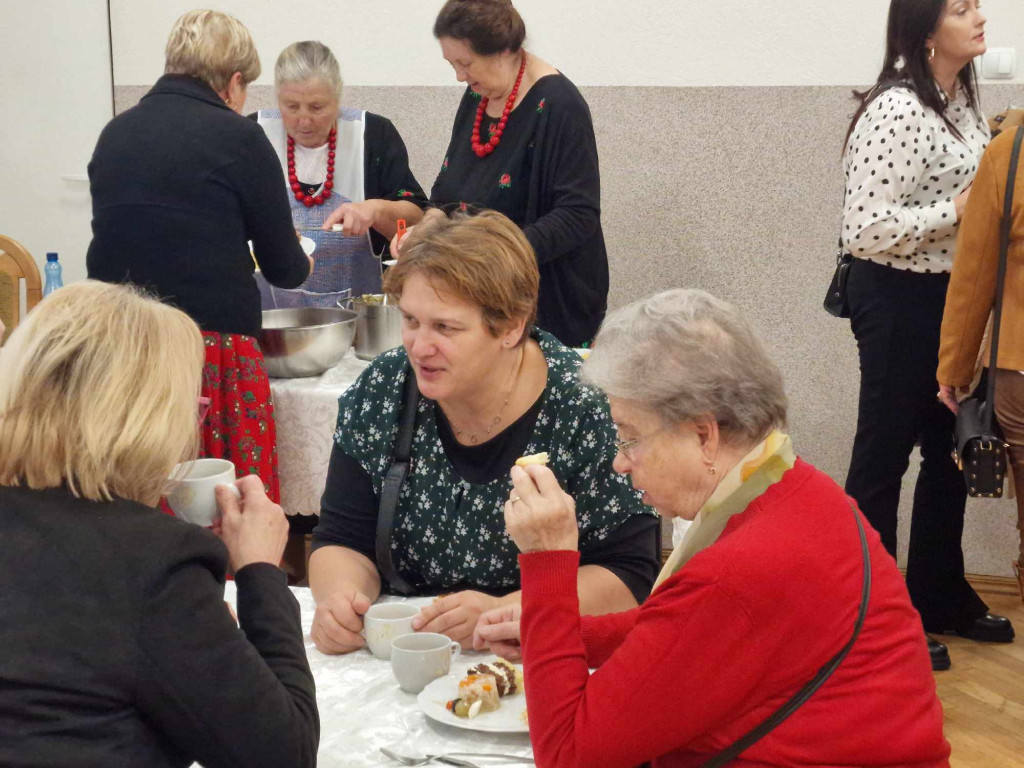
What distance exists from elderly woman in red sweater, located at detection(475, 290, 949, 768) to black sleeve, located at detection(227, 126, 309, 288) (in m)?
1.49

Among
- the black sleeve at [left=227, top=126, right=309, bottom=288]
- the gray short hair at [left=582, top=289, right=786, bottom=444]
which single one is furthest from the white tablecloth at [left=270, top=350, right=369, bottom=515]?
the gray short hair at [left=582, top=289, right=786, bottom=444]

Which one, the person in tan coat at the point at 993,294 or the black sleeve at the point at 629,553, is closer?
the black sleeve at the point at 629,553

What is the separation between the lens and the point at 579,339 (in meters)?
3.26

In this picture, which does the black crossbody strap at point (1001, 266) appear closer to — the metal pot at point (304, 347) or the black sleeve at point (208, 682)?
the metal pot at point (304, 347)

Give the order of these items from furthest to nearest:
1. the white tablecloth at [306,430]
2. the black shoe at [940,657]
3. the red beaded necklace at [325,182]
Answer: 1. the red beaded necklace at [325,182]
2. the black shoe at [940,657]
3. the white tablecloth at [306,430]

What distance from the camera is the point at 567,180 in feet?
9.98

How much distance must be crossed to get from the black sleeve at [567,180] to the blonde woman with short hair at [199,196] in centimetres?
70

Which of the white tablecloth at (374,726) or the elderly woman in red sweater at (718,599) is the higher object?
the elderly woman in red sweater at (718,599)

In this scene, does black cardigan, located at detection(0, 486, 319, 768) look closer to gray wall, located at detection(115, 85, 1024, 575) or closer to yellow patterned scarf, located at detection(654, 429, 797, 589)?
yellow patterned scarf, located at detection(654, 429, 797, 589)

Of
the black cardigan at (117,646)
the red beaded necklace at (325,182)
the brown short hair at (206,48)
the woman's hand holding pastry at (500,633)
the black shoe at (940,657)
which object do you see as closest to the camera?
the black cardigan at (117,646)

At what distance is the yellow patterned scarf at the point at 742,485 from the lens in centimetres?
127

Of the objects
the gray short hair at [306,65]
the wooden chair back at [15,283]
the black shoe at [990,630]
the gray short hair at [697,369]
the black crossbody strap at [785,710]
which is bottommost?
the black shoe at [990,630]

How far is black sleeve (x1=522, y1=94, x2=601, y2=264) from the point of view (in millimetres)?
3012

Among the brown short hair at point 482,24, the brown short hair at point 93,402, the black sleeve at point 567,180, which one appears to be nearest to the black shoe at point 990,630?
the black sleeve at point 567,180
